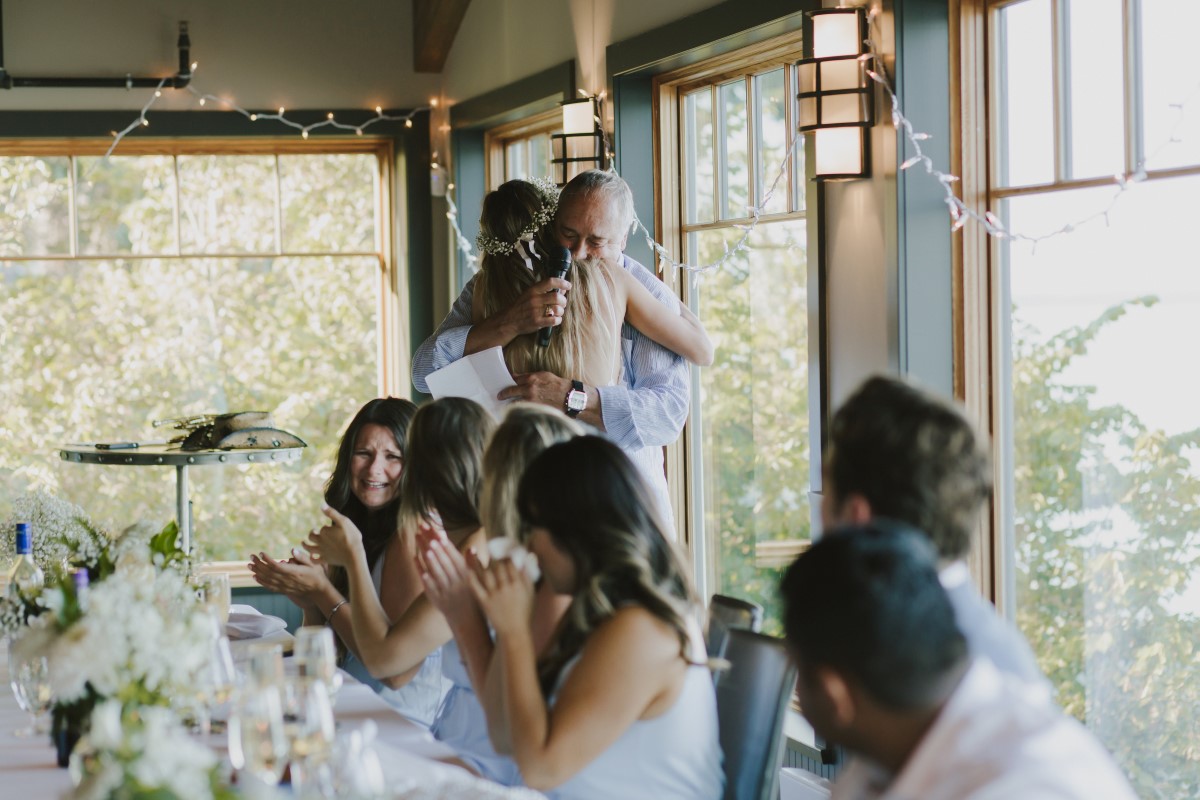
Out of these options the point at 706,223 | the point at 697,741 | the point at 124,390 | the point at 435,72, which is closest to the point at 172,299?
the point at 124,390

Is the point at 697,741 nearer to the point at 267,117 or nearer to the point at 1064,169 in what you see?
the point at 1064,169

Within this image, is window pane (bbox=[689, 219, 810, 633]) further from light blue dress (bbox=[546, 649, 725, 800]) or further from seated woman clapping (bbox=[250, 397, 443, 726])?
light blue dress (bbox=[546, 649, 725, 800])

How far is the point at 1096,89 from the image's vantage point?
109 inches

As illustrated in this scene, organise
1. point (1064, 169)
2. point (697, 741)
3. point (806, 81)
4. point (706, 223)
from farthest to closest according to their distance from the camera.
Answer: point (706, 223)
point (806, 81)
point (1064, 169)
point (697, 741)

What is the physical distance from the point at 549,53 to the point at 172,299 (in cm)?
220

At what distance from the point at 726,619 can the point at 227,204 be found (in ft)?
14.5

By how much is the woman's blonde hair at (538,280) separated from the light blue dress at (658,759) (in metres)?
1.28

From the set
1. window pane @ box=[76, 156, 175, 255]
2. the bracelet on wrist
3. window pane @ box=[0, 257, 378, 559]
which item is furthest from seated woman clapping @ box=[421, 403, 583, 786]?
window pane @ box=[76, 156, 175, 255]

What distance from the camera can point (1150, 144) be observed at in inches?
104

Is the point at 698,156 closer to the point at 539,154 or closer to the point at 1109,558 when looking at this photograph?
the point at 539,154

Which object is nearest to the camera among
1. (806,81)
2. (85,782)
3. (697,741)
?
(85,782)

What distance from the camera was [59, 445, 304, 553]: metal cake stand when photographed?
471cm

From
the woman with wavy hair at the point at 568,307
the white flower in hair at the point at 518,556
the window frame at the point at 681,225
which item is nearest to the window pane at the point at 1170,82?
the woman with wavy hair at the point at 568,307

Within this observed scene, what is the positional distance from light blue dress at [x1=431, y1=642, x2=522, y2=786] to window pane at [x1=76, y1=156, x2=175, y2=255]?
163 inches
